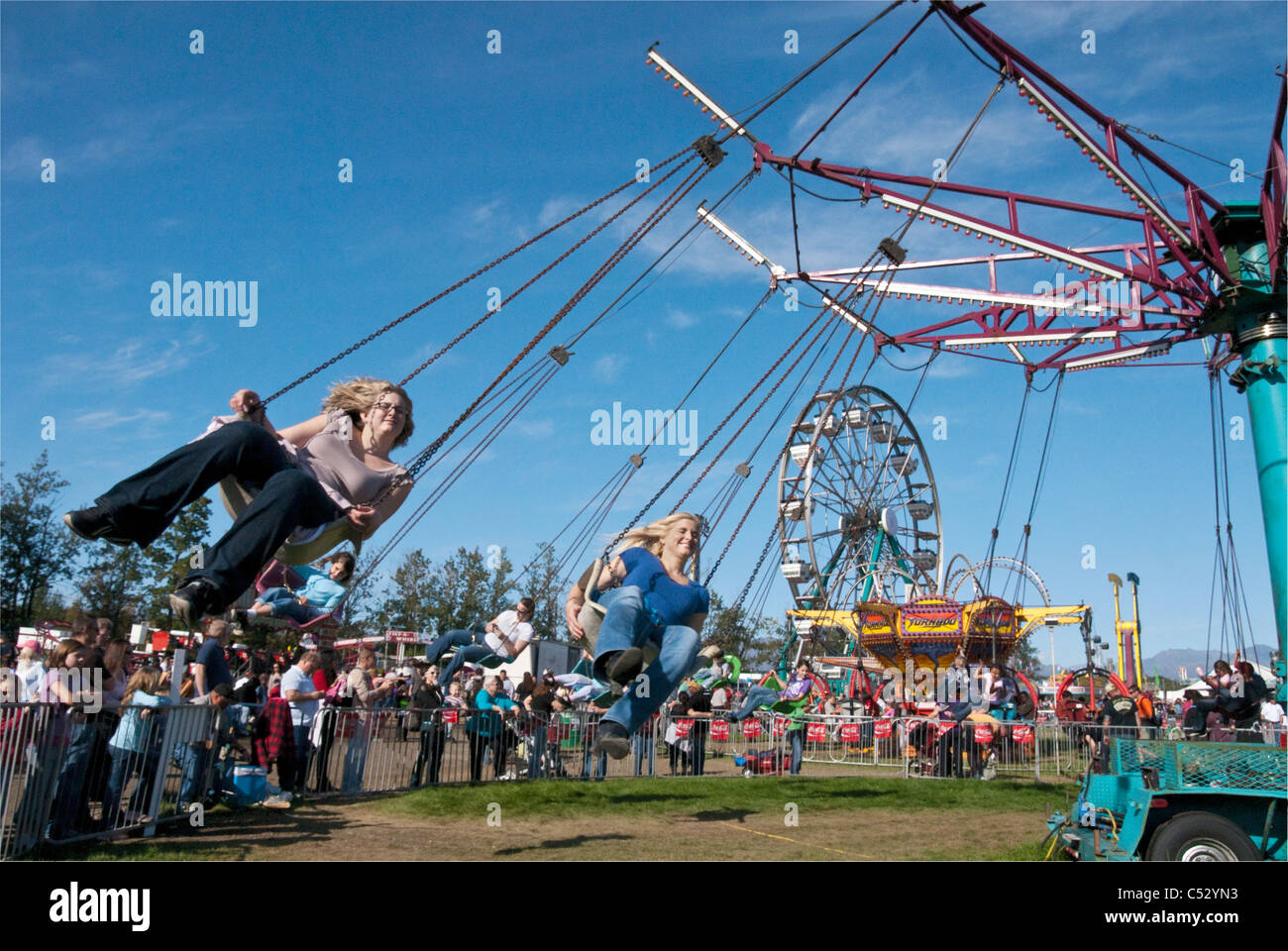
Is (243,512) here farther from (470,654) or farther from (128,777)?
(470,654)

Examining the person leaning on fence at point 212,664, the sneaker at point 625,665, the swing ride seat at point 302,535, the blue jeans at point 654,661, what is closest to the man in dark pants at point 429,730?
the person leaning on fence at point 212,664

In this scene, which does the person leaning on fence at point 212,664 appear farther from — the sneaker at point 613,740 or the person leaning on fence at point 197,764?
the sneaker at point 613,740

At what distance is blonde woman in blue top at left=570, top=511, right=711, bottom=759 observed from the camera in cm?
571

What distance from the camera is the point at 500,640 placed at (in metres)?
9.92

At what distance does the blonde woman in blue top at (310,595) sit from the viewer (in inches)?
223

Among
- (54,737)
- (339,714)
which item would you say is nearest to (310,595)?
(54,737)

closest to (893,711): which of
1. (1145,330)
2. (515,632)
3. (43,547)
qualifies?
(1145,330)

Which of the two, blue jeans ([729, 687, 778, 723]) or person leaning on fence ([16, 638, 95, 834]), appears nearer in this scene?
person leaning on fence ([16, 638, 95, 834])

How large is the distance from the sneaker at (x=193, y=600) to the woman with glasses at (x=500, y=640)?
18.5 ft

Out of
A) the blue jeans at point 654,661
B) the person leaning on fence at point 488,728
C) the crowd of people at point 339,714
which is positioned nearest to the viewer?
the blue jeans at point 654,661

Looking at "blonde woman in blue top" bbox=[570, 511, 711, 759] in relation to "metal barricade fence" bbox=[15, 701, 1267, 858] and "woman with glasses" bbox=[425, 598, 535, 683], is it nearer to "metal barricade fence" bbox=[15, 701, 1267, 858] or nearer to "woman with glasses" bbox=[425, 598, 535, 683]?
"metal barricade fence" bbox=[15, 701, 1267, 858]

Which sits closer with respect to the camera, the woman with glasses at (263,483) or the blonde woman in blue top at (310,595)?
the woman with glasses at (263,483)

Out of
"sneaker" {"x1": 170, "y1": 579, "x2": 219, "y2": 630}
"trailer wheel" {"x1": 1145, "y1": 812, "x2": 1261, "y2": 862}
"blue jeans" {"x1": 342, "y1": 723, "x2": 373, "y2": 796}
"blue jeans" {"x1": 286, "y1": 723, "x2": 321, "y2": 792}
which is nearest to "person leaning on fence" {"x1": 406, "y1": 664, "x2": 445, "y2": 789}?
"blue jeans" {"x1": 342, "y1": 723, "x2": 373, "y2": 796}
